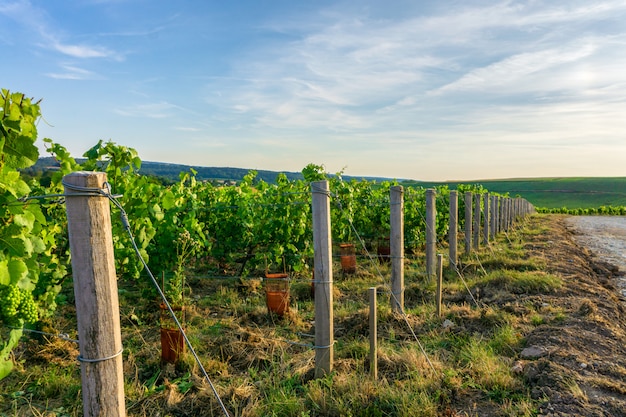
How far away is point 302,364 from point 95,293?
2352mm

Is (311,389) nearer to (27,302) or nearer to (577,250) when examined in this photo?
(27,302)

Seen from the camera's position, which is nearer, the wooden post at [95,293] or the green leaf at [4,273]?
the wooden post at [95,293]

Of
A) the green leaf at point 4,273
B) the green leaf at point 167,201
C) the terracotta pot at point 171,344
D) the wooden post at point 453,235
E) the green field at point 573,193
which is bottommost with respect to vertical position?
the green field at point 573,193

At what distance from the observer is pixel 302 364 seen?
13.0 feet

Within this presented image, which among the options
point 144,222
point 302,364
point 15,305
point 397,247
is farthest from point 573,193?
point 15,305

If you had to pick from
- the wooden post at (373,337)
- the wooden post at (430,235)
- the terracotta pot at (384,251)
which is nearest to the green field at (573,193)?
the terracotta pot at (384,251)

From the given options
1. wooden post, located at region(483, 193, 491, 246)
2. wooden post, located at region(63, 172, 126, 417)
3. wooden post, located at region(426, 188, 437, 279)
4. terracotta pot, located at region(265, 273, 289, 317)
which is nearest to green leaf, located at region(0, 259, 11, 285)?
wooden post, located at region(63, 172, 126, 417)

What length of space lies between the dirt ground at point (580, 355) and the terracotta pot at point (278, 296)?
2771mm

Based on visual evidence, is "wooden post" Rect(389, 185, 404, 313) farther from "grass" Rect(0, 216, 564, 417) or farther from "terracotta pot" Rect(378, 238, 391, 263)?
"terracotta pot" Rect(378, 238, 391, 263)

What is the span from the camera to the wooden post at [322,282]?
3.71 m

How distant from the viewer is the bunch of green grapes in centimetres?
260

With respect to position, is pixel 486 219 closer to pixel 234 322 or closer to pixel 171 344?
pixel 234 322

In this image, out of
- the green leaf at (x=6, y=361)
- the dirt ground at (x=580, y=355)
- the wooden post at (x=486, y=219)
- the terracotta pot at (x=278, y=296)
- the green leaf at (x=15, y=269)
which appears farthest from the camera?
the wooden post at (x=486, y=219)

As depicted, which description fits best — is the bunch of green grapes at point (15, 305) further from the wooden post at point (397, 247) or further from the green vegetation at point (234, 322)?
Result: the wooden post at point (397, 247)
